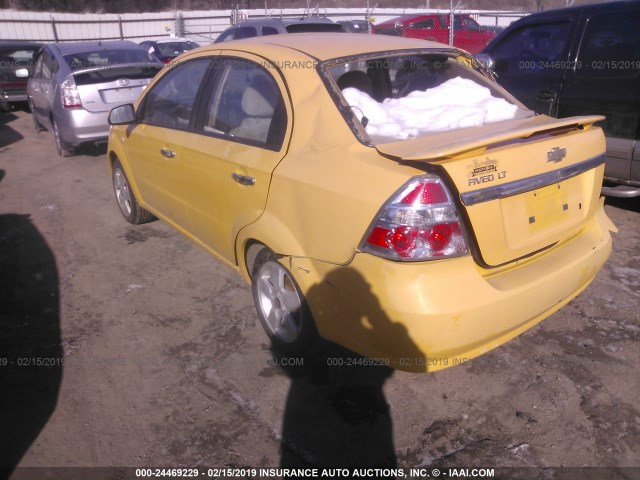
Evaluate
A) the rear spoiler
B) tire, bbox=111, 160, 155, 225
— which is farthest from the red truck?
the rear spoiler

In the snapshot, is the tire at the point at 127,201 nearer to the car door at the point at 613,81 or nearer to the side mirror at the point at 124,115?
the side mirror at the point at 124,115

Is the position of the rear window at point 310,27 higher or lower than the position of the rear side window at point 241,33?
higher

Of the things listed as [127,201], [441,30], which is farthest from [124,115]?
[441,30]

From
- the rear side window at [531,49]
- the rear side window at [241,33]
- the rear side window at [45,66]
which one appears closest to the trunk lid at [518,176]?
the rear side window at [531,49]

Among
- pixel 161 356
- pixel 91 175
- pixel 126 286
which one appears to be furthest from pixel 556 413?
pixel 91 175

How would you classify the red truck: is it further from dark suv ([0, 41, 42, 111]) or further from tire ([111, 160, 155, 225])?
tire ([111, 160, 155, 225])

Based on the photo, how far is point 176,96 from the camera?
3906mm

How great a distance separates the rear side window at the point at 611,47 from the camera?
4562 millimetres

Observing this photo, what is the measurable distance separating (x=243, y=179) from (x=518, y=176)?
4.71 feet

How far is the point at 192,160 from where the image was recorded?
348cm

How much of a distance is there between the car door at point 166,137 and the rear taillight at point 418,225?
182 centimetres

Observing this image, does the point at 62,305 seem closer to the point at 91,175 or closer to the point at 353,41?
the point at 353,41

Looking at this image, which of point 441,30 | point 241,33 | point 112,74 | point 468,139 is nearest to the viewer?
point 468,139

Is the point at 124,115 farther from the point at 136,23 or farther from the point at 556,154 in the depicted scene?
the point at 136,23
